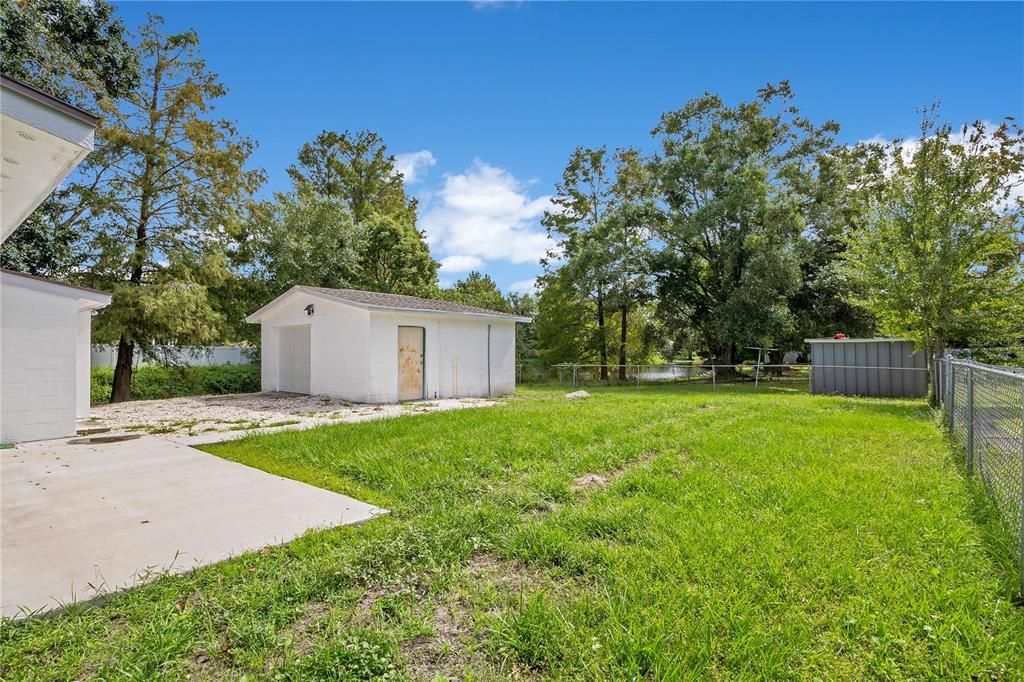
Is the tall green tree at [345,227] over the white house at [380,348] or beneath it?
over

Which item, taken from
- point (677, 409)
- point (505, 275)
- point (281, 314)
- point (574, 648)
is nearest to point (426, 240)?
point (505, 275)

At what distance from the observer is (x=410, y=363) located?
12430 millimetres

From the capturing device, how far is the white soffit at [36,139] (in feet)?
8.75

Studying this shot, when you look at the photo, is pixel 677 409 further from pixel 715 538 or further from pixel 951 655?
pixel 951 655

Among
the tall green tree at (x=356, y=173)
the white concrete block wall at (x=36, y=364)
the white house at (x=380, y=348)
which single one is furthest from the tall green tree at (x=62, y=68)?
the tall green tree at (x=356, y=173)

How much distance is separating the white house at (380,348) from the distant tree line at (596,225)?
226 cm

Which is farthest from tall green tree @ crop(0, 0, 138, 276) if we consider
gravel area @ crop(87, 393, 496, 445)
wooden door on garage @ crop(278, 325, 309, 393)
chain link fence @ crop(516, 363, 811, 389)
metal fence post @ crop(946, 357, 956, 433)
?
metal fence post @ crop(946, 357, 956, 433)

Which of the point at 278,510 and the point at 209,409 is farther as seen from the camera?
the point at 209,409

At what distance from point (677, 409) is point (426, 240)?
21235mm

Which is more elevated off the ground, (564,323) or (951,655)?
(564,323)

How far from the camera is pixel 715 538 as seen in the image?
307 centimetres

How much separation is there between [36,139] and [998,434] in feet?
22.4

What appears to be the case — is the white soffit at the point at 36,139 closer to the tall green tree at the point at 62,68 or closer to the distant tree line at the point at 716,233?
the tall green tree at the point at 62,68

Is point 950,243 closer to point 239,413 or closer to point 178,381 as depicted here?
point 239,413
